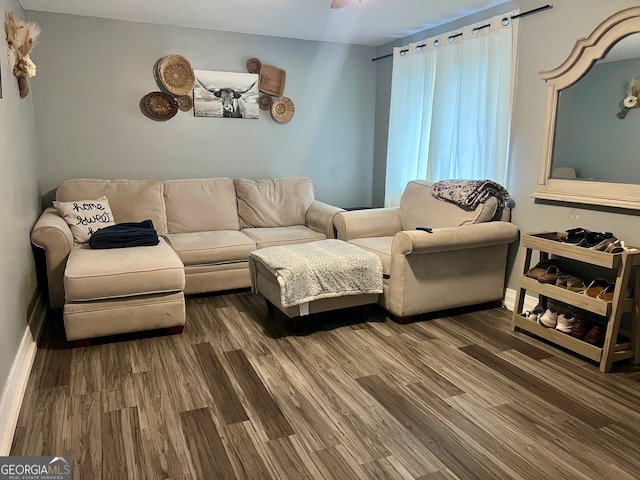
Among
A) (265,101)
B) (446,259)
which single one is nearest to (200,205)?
(265,101)

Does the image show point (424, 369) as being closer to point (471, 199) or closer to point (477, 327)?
point (477, 327)

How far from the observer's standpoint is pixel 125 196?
395 cm

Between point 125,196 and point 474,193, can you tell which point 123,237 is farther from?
point 474,193

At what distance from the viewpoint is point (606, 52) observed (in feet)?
9.13

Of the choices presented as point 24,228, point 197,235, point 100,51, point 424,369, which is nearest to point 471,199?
point 424,369

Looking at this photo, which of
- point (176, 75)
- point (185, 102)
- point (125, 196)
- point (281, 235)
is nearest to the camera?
point (125, 196)

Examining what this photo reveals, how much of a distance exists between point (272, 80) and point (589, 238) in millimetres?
3183

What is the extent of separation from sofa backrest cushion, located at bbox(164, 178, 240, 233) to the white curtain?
5.26 ft

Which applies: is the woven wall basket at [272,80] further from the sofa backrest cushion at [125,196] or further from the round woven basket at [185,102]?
the sofa backrest cushion at [125,196]

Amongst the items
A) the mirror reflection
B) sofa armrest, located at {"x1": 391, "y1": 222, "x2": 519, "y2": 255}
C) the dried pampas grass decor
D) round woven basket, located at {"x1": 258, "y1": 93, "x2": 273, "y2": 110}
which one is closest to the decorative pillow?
the dried pampas grass decor

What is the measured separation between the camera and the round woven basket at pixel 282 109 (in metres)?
4.71

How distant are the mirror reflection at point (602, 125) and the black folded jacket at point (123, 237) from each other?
2855 millimetres

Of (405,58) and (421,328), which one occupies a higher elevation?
(405,58)

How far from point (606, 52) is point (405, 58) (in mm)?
2031
